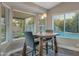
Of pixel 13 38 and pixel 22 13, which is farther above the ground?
pixel 22 13

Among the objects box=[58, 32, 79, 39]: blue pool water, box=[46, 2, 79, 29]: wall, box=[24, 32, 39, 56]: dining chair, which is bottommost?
box=[24, 32, 39, 56]: dining chair

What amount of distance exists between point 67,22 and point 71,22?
2.9 inches

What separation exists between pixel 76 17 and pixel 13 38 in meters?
1.20

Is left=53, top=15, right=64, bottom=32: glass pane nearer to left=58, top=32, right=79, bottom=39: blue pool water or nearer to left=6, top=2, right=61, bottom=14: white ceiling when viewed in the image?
left=58, top=32, right=79, bottom=39: blue pool water

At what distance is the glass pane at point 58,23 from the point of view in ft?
7.98

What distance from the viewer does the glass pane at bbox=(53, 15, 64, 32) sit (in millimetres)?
2432

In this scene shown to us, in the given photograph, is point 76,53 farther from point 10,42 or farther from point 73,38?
point 10,42

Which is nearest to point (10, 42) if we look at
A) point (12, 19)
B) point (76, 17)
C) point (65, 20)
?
point (12, 19)

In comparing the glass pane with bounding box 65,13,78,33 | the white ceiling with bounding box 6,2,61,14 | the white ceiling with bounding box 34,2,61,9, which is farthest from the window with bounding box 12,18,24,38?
the glass pane with bounding box 65,13,78,33

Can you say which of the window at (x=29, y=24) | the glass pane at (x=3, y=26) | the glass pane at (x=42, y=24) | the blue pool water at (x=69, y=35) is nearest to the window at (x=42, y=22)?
the glass pane at (x=42, y=24)

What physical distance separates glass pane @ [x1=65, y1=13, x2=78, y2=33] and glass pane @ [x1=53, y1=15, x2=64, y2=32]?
0.25ft

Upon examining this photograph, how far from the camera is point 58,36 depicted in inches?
94.9

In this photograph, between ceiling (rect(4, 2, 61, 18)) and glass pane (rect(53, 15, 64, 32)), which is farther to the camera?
glass pane (rect(53, 15, 64, 32))

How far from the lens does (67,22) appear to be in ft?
7.94
